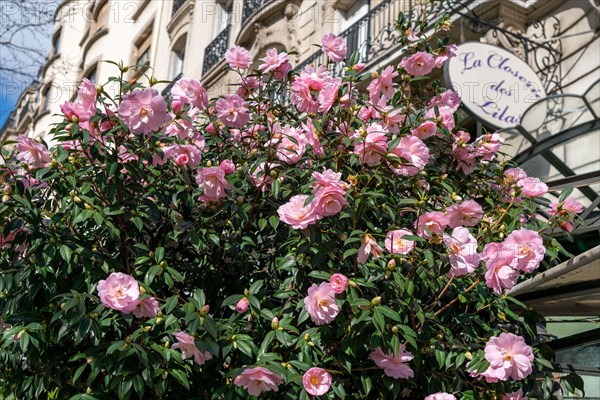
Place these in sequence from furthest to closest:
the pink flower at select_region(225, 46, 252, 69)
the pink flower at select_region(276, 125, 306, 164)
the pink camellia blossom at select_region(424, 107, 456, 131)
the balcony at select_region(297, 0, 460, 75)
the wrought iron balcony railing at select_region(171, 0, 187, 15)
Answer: the wrought iron balcony railing at select_region(171, 0, 187, 15), the balcony at select_region(297, 0, 460, 75), the pink flower at select_region(225, 46, 252, 69), the pink camellia blossom at select_region(424, 107, 456, 131), the pink flower at select_region(276, 125, 306, 164)

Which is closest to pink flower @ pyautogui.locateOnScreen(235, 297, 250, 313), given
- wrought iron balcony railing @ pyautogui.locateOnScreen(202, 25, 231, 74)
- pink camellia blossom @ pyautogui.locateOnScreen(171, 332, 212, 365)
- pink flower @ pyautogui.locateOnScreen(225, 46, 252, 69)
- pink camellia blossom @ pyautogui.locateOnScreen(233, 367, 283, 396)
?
pink camellia blossom @ pyautogui.locateOnScreen(171, 332, 212, 365)

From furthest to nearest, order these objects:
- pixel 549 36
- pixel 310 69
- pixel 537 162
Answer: pixel 549 36 → pixel 537 162 → pixel 310 69

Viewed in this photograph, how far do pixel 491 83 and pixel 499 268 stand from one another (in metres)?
4.49

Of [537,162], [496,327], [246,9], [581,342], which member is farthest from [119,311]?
[246,9]

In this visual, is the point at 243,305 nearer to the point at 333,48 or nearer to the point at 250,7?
the point at 333,48

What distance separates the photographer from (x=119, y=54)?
22062 millimetres

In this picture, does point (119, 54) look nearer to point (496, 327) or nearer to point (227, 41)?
point (227, 41)

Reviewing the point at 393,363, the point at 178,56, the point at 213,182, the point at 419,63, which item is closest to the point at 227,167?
the point at 213,182

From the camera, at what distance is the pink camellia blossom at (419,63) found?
378 cm

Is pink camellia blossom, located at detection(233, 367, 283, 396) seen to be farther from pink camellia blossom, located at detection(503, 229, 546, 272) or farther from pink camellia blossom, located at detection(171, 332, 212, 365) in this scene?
pink camellia blossom, located at detection(503, 229, 546, 272)

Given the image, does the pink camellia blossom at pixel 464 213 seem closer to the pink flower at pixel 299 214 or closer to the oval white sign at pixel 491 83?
the pink flower at pixel 299 214

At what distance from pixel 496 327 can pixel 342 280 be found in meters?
1.17

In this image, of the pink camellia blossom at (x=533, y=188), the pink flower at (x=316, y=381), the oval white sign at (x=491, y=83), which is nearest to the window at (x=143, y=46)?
the oval white sign at (x=491, y=83)

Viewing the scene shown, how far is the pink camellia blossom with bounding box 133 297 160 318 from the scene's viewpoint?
3091 millimetres
